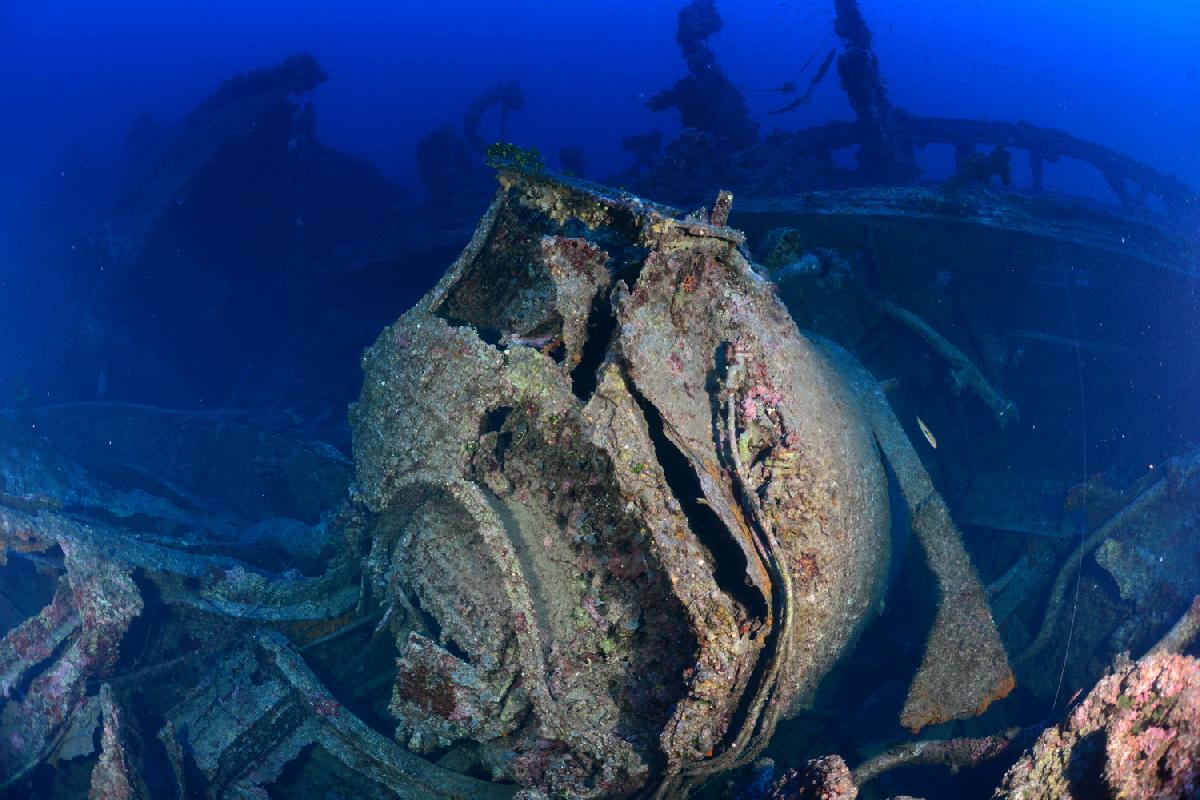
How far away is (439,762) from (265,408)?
8.51 meters

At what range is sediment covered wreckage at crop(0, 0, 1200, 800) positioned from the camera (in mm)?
3096

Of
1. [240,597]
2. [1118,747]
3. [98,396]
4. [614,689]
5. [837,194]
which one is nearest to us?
[1118,747]

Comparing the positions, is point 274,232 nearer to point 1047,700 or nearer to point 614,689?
point 614,689

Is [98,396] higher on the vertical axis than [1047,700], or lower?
higher

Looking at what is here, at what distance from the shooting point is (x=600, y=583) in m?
3.27

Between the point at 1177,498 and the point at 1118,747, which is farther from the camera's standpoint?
the point at 1177,498

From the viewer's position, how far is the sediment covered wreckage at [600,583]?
122 inches

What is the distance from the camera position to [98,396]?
11.3 m

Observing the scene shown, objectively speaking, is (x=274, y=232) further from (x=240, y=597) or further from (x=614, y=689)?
(x=614, y=689)

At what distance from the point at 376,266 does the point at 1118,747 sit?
31.3 feet

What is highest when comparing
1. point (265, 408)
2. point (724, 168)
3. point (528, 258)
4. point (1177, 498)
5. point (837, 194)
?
point (724, 168)

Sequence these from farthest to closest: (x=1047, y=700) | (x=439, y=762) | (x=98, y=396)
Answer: (x=98, y=396)
(x=1047, y=700)
(x=439, y=762)

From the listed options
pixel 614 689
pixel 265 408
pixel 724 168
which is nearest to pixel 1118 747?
pixel 614 689

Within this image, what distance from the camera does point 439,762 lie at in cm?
364
